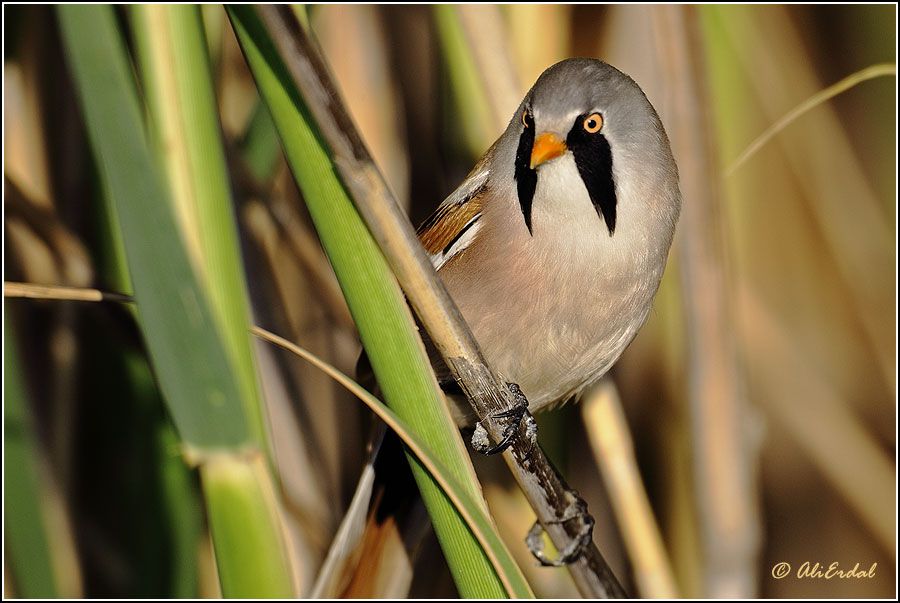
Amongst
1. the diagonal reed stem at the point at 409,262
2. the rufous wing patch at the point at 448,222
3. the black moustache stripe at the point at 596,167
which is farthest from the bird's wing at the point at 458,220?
the diagonal reed stem at the point at 409,262

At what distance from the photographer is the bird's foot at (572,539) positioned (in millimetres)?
1417

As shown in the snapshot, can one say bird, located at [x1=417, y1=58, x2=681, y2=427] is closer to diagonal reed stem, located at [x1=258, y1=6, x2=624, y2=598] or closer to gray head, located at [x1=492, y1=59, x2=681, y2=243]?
gray head, located at [x1=492, y1=59, x2=681, y2=243]

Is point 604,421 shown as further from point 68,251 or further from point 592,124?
point 68,251

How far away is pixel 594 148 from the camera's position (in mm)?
1415

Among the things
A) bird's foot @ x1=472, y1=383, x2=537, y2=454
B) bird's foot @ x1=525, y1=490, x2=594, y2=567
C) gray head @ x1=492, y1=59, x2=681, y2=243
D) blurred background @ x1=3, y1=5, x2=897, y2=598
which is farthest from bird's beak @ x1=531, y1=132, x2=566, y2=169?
bird's foot @ x1=525, y1=490, x2=594, y2=567

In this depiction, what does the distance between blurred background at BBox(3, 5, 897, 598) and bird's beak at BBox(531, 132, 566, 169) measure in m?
0.19

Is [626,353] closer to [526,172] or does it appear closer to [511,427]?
[526,172]

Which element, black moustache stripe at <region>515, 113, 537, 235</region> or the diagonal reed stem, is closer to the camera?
the diagonal reed stem

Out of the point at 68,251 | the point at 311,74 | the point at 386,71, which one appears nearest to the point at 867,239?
the point at 386,71

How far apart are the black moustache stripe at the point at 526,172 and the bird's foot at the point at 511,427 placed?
330mm

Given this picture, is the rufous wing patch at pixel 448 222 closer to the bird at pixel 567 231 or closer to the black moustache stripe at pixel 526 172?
the bird at pixel 567 231

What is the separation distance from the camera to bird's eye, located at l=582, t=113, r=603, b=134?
1.40 metres

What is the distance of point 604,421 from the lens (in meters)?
1.64

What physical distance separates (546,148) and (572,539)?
681 mm
